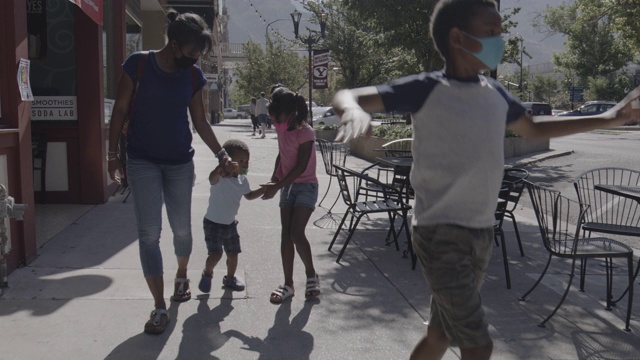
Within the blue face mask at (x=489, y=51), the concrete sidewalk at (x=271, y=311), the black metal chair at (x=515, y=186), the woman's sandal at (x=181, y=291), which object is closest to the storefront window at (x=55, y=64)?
the concrete sidewalk at (x=271, y=311)

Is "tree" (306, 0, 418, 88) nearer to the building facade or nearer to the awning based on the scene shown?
the building facade

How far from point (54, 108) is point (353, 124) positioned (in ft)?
22.9

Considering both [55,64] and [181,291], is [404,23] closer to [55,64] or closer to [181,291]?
[55,64]

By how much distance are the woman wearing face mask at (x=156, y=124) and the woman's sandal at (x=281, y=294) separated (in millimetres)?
885

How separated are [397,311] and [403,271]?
115 cm

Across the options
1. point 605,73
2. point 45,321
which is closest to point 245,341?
point 45,321

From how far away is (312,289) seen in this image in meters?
4.98

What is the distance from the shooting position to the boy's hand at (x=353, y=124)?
7.17 ft

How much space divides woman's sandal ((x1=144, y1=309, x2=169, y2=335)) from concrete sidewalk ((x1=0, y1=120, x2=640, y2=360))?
41 millimetres

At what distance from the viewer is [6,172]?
5215mm

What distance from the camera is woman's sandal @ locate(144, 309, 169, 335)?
4.15 metres

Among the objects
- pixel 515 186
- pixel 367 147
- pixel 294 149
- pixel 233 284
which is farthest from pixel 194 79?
pixel 367 147

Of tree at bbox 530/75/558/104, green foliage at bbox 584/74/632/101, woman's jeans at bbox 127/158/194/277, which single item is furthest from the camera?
tree at bbox 530/75/558/104

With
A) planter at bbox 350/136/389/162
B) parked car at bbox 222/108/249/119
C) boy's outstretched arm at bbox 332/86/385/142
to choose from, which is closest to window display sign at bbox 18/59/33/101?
boy's outstretched arm at bbox 332/86/385/142
